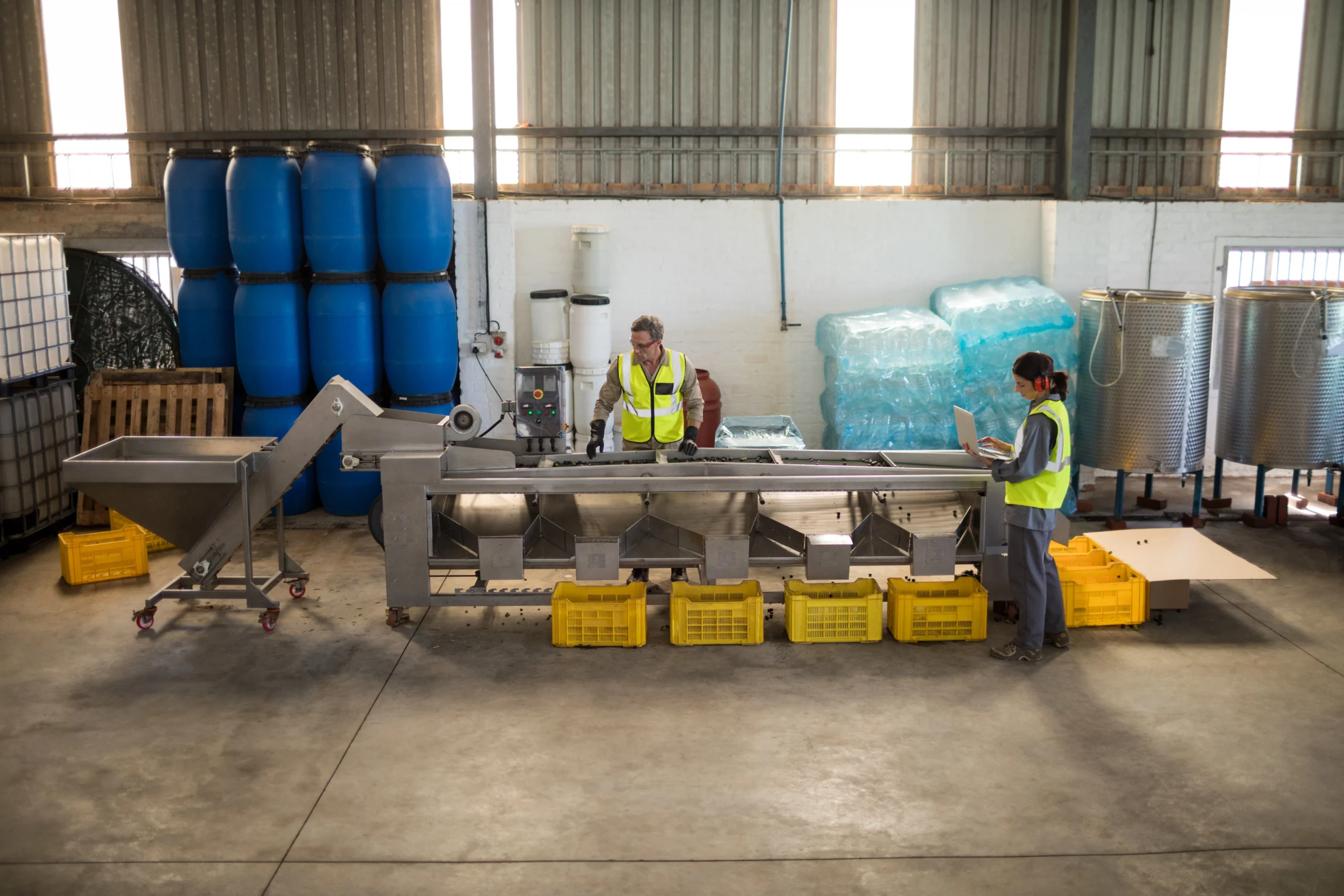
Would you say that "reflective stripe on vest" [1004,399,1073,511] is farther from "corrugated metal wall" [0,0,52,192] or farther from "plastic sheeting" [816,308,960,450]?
"corrugated metal wall" [0,0,52,192]

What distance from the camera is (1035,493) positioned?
5449 mm

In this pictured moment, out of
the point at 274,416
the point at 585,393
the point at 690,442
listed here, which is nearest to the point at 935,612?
the point at 690,442

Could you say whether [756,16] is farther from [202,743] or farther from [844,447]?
[202,743]

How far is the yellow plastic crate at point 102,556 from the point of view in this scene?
22.7 feet

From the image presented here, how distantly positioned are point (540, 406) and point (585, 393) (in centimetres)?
229

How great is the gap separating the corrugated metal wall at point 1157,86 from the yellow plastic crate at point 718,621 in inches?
254

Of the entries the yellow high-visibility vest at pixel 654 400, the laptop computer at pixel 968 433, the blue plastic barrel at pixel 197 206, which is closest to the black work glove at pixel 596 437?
the yellow high-visibility vest at pixel 654 400

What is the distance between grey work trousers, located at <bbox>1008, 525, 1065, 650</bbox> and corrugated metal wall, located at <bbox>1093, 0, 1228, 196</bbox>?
225 inches

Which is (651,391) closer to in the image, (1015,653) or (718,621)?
(718,621)

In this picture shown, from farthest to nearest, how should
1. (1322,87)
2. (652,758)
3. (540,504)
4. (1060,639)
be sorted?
(1322,87), (540,504), (1060,639), (652,758)

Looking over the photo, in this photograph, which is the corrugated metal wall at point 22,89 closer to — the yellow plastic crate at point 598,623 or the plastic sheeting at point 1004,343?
the yellow plastic crate at point 598,623

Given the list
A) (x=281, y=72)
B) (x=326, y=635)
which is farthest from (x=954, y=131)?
(x=326, y=635)

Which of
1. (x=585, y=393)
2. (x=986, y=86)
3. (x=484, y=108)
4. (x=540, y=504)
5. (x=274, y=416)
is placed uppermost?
(x=986, y=86)

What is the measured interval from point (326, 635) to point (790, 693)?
256cm
